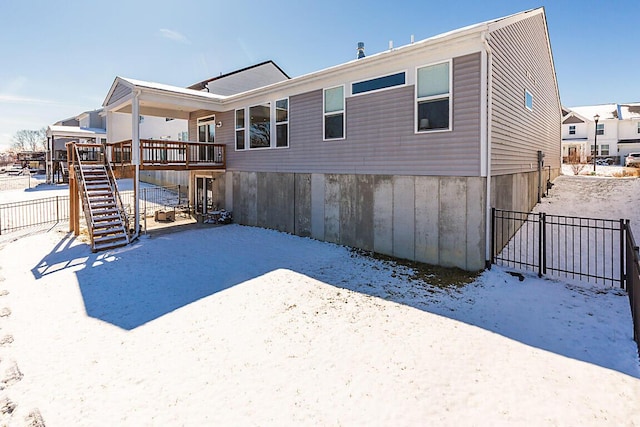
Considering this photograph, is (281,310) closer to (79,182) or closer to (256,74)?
(79,182)

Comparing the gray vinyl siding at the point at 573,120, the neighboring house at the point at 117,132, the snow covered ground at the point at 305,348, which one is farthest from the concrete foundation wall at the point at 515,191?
the gray vinyl siding at the point at 573,120

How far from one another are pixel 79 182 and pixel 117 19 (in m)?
6.65

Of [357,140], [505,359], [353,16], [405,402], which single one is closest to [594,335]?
[505,359]

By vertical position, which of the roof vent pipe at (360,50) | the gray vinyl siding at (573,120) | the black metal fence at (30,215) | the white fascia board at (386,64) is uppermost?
the gray vinyl siding at (573,120)

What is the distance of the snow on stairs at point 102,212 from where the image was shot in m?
10.4

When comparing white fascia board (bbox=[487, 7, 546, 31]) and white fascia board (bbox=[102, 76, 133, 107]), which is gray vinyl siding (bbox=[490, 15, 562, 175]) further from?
white fascia board (bbox=[102, 76, 133, 107])

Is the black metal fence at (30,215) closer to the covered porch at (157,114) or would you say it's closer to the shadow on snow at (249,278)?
the covered porch at (157,114)

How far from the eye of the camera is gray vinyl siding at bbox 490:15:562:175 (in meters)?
8.22

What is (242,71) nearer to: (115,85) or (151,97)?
(115,85)

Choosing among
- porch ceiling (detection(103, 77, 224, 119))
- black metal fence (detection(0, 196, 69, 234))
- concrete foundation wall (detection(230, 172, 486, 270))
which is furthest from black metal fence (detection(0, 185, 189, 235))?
concrete foundation wall (detection(230, 172, 486, 270))

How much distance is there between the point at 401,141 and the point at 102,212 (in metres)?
9.61

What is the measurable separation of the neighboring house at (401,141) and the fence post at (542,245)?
3.29ft

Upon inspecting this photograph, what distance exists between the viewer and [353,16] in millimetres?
14453

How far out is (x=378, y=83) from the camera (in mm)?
9219
